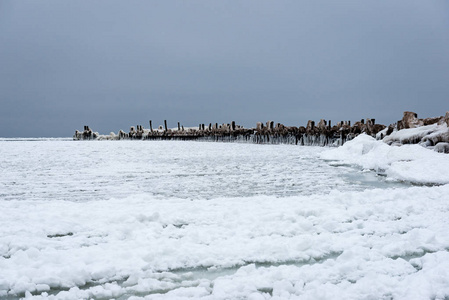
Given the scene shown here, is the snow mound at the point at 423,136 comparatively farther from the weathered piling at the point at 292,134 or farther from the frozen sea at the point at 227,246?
the weathered piling at the point at 292,134

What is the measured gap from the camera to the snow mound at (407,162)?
8.67 meters

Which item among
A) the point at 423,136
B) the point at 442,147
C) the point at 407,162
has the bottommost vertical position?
the point at 407,162

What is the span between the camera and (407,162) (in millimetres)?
10070

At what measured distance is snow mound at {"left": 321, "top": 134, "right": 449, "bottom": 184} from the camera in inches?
341

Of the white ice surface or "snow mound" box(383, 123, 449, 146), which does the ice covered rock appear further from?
the white ice surface

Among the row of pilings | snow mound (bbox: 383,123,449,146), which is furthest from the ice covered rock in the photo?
the row of pilings

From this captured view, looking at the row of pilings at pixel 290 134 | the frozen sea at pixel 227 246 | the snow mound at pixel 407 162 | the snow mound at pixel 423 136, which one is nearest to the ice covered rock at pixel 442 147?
the snow mound at pixel 423 136

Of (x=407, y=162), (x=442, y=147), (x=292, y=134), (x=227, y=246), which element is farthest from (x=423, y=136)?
(x=292, y=134)

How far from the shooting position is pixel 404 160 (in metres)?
10.8

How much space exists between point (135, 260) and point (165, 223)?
4.25 ft

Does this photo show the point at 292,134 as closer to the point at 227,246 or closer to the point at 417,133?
the point at 417,133

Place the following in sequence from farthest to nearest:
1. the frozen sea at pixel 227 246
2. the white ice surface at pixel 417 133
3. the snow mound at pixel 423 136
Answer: the white ice surface at pixel 417 133 < the snow mound at pixel 423 136 < the frozen sea at pixel 227 246

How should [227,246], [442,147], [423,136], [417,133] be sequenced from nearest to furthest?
[227,246]
[442,147]
[423,136]
[417,133]

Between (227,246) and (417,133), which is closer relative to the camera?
(227,246)
